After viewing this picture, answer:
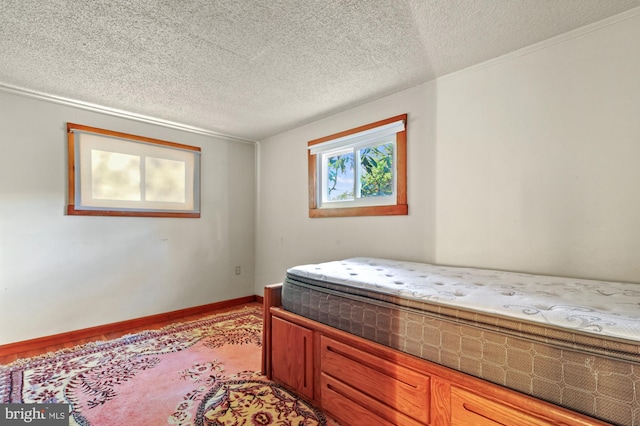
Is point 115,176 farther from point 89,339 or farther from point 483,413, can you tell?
point 483,413

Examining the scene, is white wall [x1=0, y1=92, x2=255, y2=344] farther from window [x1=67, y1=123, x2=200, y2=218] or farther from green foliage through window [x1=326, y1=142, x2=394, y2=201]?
green foliage through window [x1=326, y1=142, x2=394, y2=201]

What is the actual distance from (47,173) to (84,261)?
874mm

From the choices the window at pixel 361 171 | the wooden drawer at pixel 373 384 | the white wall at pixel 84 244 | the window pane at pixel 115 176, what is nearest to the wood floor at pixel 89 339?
the white wall at pixel 84 244

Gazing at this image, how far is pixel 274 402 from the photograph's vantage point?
5.83 feet

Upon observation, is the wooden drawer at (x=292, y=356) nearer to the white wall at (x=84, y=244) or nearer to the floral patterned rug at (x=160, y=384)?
the floral patterned rug at (x=160, y=384)

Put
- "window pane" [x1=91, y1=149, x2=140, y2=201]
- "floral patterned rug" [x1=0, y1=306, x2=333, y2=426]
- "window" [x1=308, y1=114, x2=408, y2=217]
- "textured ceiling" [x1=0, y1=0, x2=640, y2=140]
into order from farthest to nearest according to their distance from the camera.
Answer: "window pane" [x1=91, y1=149, x2=140, y2=201]
"window" [x1=308, y1=114, x2=408, y2=217]
"floral patterned rug" [x1=0, y1=306, x2=333, y2=426]
"textured ceiling" [x1=0, y1=0, x2=640, y2=140]

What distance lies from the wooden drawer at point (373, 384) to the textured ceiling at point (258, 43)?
179 centimetres

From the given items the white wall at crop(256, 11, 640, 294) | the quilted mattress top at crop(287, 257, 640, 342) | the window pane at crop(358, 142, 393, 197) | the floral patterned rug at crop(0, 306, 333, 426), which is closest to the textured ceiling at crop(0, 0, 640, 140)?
the white wall at crop(256, 11, 640, 294)

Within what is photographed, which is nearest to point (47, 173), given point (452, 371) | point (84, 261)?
point (84, 261)

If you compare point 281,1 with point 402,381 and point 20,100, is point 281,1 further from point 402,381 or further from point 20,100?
point 20,100

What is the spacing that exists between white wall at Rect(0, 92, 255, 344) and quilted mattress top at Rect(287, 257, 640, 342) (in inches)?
83.6

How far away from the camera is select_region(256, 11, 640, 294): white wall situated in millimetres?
1614

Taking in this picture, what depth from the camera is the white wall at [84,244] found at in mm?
2527

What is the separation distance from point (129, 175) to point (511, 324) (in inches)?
138
